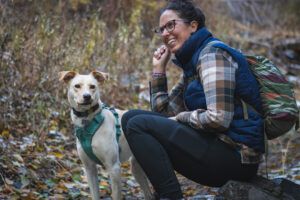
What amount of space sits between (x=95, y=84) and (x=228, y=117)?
142 cm

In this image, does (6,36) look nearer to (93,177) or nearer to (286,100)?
(93,177)

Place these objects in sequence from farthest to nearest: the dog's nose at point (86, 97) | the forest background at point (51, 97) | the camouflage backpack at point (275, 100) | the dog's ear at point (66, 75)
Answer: the forest background at point (51, 97)
the dog's ear at point (66, 75)
the dog's nose at point (86, 97)
the camouflage backpack at point (275, 100)

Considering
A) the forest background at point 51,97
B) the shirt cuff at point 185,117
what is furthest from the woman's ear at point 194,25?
the forest background at point 51,97

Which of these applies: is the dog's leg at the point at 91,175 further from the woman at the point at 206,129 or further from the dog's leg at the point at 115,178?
the woman at the point at 206,129

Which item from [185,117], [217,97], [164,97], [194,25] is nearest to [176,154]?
[185,117]

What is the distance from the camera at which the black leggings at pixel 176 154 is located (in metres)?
2.14

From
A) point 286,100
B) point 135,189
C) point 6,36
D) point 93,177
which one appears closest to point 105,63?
point 6,36

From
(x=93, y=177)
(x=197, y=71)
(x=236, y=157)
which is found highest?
(x=197, y=71)

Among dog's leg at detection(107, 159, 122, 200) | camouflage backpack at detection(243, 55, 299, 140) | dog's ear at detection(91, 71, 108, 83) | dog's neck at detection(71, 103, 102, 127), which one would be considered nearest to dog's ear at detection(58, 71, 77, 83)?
dog's ear at detection(91, 71, 108, 83)

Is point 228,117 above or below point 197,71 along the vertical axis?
below

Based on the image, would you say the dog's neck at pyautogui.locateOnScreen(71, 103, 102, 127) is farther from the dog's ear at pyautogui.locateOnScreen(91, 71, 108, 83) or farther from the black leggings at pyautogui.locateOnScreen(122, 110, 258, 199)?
the black leggings at pyautogui.locateOnScreen(122, 110, 258, 199)

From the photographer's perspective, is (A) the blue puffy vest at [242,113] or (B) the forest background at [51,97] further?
(B) the forest background at [51,97]

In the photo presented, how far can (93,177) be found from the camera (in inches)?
114

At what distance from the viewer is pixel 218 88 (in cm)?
202
